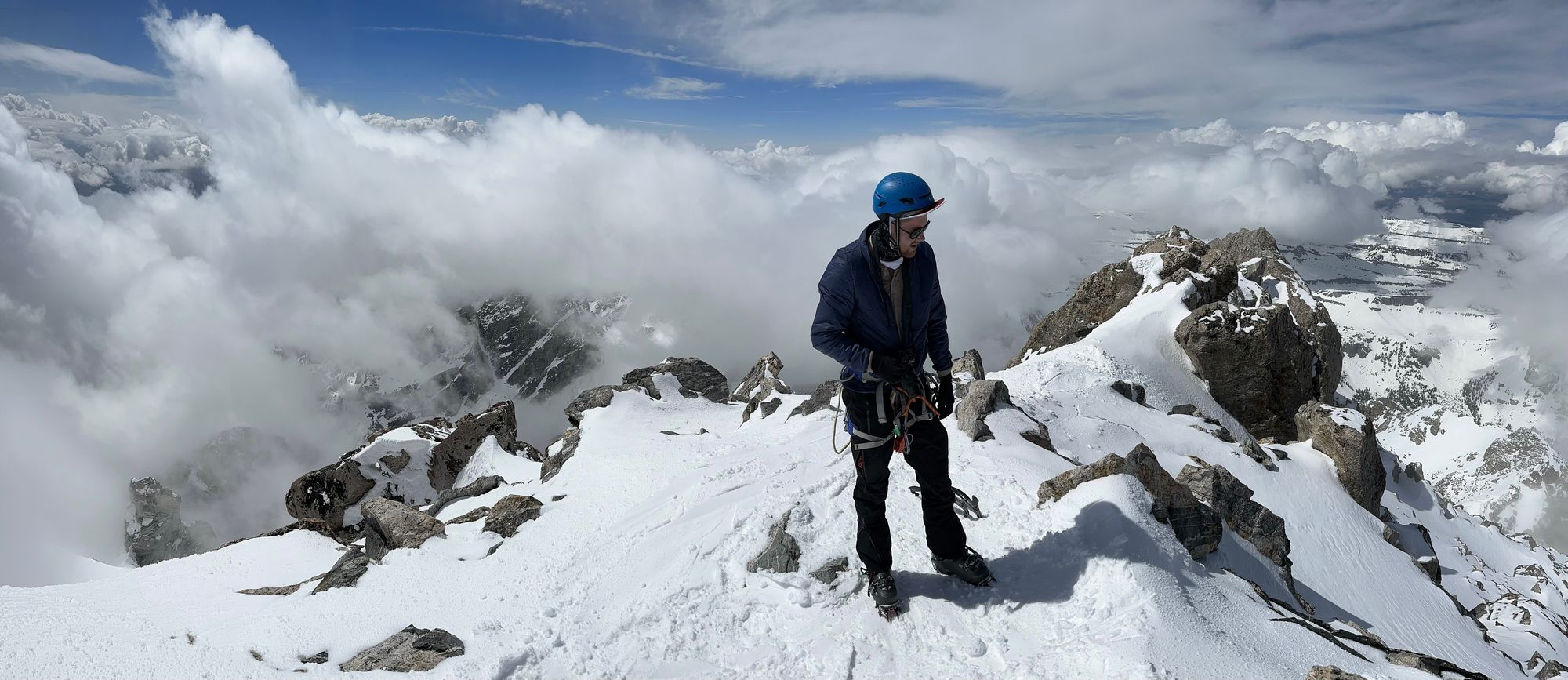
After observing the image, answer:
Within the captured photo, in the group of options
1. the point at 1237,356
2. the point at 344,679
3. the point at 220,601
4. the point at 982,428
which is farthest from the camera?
the point at 1237,356

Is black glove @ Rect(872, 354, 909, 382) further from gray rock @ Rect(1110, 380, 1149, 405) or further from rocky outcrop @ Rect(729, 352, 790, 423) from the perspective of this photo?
gray rock @ Rect(1110, 380, 1149, 405)

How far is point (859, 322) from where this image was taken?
6.97 metres

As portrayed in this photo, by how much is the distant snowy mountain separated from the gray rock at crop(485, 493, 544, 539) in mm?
50

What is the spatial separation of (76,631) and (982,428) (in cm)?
1201

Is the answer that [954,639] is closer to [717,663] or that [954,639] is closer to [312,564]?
[717,663]

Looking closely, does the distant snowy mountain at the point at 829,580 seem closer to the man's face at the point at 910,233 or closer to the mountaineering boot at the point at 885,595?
the mountaineering boot at the point at 885,595

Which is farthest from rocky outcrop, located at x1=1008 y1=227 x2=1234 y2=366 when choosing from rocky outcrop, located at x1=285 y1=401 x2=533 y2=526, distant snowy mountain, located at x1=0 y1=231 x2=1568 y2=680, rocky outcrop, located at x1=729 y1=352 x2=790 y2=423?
rocky outcrop, located at x1=285 y1=401 x2=533 y2=526

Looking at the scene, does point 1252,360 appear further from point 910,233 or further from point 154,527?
point 154,527

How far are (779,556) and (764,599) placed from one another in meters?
0.70

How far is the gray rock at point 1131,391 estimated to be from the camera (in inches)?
846

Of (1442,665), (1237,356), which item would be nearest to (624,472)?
(1442,665)

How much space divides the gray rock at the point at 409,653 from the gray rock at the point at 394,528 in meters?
3.57

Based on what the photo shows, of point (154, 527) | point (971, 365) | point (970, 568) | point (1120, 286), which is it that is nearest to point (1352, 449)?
point (971, 365)

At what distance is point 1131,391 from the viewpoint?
21922 mm
